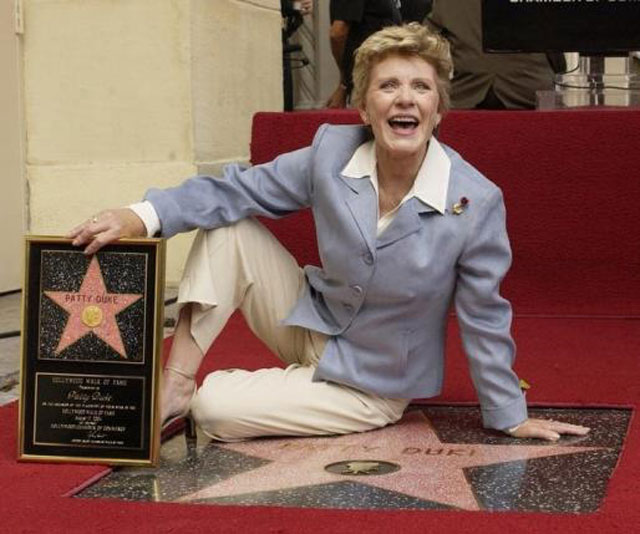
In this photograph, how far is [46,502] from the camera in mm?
2756

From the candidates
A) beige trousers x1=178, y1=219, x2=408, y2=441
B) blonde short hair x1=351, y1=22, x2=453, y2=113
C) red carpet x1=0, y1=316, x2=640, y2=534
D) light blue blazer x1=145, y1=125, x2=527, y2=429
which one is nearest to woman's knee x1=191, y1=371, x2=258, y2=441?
beige trousers x1=178, y1=219, x2=408, y2=441

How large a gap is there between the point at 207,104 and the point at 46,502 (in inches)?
127

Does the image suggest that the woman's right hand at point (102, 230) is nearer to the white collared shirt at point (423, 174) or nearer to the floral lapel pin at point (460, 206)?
the white collared shirt at point (423, 174)

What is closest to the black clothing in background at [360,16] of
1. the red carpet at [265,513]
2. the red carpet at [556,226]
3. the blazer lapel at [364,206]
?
the red carpet at [556,226]

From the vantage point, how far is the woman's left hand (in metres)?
3.23

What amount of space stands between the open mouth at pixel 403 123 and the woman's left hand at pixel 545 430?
28.3 inches

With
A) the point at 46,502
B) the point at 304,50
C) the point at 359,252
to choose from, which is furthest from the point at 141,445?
the point at 304,50

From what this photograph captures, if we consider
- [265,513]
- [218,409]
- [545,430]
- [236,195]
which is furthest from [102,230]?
[545,430]

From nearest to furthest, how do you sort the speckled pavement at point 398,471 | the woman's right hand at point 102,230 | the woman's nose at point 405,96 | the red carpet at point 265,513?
1. the red carpet at point 265,513
2. the speckled pavement at point 398,471
3. the woman's right hand at point 102,230
4. the woman's nose at point 405,96

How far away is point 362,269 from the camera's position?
3203mm

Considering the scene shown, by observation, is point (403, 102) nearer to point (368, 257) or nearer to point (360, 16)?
point (368, 257)

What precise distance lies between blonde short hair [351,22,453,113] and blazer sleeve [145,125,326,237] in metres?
0.23

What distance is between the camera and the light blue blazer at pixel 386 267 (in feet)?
10.5

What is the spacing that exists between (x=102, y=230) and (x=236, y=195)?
0.38m
